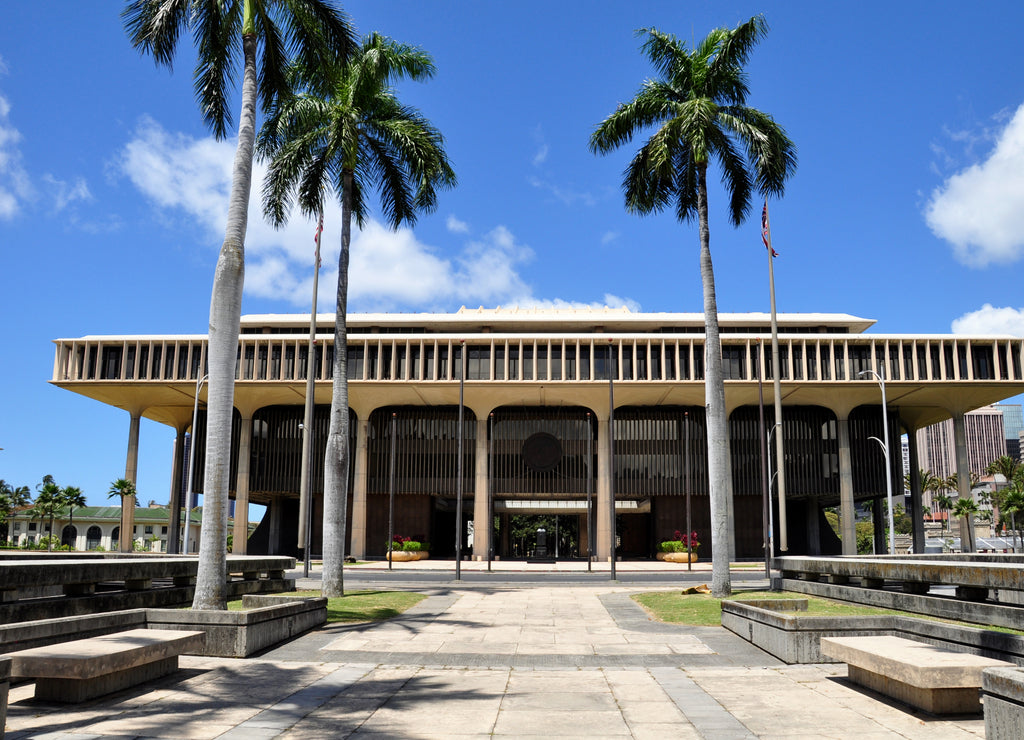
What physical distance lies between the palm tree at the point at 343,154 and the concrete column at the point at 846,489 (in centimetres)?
3856

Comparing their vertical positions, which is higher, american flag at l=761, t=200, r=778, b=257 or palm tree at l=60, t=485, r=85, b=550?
american flag at l=761, t=200, r=778, b=257

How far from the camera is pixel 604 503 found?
53.2 metres

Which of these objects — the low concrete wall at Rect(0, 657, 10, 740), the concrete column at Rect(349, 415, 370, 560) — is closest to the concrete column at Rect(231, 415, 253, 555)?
the concrete column at Rect(349, 415, 370, 560)

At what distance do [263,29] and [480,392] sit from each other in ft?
120

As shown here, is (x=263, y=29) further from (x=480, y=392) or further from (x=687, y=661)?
(x=480, y=392)

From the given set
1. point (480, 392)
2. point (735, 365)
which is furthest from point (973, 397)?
point (480, 392)

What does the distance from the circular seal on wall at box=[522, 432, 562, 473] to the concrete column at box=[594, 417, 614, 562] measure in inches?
118

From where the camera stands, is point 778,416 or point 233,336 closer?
point 233,336

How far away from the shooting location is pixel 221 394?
14336 millimetres

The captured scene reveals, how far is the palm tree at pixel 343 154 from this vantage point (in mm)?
21734

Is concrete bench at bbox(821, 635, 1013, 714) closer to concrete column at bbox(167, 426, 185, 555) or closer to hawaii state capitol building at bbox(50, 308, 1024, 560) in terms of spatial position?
hawaii state capitol building at bbox(50, 308, 1024, 560)

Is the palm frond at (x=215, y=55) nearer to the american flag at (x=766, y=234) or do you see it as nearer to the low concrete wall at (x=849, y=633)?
the low concrete wall at (x=849, y=633)

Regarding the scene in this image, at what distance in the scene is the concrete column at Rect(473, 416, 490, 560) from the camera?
52.9 meters

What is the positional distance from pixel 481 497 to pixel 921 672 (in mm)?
46614
